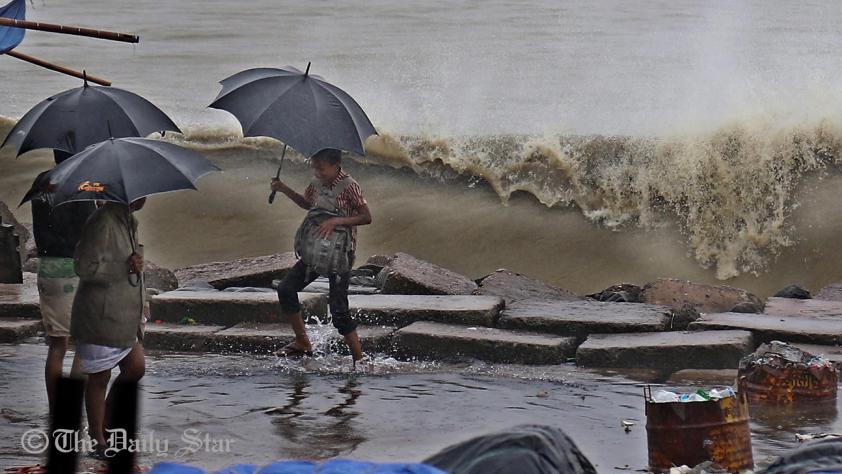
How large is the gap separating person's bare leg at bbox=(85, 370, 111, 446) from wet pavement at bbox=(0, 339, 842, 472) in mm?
211

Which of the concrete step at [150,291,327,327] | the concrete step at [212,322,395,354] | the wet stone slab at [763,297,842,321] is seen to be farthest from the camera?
the concrete step at [150,291,327,327]

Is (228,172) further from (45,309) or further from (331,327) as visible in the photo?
(45,309)

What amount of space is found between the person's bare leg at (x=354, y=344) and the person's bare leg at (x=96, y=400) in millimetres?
2298

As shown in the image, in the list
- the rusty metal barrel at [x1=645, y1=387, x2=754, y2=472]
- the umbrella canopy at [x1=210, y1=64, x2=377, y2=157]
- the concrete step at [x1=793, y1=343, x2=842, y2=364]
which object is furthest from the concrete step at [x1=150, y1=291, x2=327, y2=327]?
the rusty metal barrel at [x1=645, y1=387, x2=754, y2=472]

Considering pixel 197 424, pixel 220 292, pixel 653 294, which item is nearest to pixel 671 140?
pixel 653 294

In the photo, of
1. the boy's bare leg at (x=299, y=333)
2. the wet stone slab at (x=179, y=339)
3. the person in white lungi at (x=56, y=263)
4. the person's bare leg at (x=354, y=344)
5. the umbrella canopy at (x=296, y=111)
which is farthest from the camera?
the wet stone slab at (x=179, y=339)

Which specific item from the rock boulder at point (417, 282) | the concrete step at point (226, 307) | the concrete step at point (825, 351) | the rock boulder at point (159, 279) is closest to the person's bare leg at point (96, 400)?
the concrete step at point (226, 307)

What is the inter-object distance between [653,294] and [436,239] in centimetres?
519

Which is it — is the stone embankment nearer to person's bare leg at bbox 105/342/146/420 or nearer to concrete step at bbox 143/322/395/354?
concrete step at bbox 143/322/395/354

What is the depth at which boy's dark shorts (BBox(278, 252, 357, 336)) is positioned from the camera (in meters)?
7.66

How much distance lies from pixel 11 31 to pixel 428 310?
318 centimetres

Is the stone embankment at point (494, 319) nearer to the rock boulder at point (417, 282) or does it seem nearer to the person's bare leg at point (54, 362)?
the rock boulder at point (417, 282)

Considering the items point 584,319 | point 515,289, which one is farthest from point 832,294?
point 584,319

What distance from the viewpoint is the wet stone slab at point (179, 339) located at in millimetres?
8367
